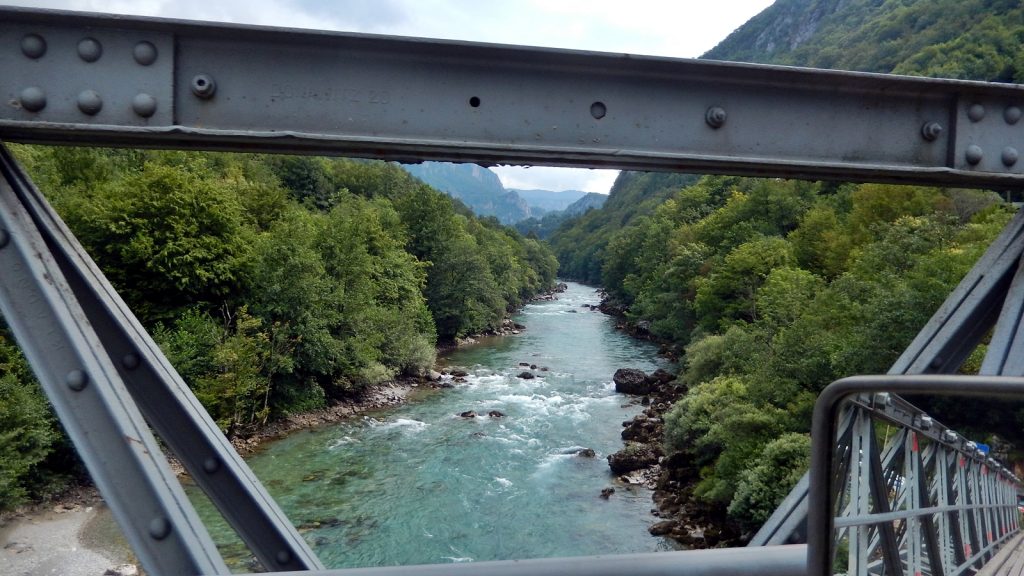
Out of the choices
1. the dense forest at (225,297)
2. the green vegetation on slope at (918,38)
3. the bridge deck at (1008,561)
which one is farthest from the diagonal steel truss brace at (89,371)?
the green vegetation on slope at (918,38)

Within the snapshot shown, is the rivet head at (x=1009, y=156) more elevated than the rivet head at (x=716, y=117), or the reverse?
the rivet head at (x=716, y=117)

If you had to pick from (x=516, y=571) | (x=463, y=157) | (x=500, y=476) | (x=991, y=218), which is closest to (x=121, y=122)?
(x=463, y=157)

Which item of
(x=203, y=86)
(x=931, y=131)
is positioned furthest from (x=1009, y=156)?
(x=203, y=86)

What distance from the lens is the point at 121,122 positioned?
157cm

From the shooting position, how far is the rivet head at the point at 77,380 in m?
1.39

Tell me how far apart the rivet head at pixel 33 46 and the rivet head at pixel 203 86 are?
34 centimetres

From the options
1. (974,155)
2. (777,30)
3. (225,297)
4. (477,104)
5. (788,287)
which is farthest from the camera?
(777,30)

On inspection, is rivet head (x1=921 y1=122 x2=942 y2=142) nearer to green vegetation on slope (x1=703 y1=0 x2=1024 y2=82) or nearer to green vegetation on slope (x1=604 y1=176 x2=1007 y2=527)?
green vegetation on slope (x1=604 y1=176 x2=1007 y2=527)

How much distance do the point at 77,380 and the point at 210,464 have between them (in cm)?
42

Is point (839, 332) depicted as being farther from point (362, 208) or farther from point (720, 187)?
point (720, 187)

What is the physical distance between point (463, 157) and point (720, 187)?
48826 millimetres

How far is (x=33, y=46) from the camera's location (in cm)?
152

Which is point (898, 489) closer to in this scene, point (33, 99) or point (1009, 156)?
point (1009, 156)

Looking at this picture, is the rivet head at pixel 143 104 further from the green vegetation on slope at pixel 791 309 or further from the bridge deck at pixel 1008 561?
the bridge deck at pixel 1008 561
